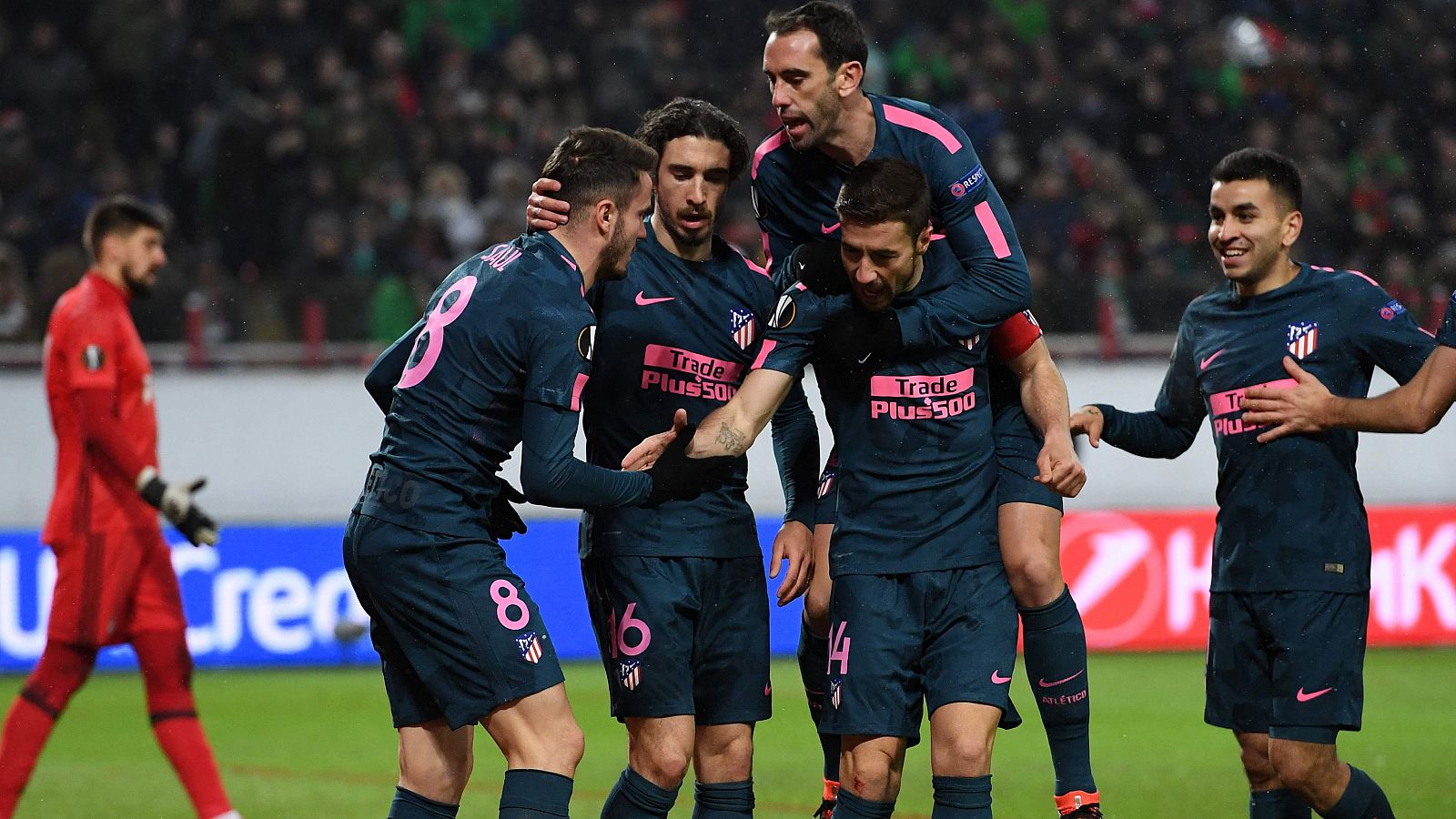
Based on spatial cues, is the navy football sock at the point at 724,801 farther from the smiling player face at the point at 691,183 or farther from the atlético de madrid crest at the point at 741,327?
the smiling player face at the point at 691,183

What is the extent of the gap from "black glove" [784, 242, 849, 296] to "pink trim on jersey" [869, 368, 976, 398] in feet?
0.89

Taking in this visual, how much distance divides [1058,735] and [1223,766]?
2.84 metres

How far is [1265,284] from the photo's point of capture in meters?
4.93

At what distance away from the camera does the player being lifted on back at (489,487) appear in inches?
158

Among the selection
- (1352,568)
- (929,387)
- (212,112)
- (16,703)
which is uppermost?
(212,112)

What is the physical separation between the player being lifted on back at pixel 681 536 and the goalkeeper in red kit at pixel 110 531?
182cm

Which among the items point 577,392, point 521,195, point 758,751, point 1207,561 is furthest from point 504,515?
point 521,195

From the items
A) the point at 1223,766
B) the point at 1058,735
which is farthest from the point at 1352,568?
the point at 1223,766

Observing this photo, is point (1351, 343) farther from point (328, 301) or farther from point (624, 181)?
point (328, 301)

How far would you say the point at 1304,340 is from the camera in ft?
15.8

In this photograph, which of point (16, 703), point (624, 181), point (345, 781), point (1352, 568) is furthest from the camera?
point (345, 781)

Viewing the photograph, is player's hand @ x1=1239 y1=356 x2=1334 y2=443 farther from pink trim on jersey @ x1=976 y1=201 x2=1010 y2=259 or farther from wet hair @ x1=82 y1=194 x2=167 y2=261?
wet hair @ x1=82 y1=194 x2=167 y2=261

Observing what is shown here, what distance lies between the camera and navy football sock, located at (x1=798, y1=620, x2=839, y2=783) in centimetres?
511

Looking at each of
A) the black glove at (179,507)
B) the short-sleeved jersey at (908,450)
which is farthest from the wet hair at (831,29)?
the black glove at (179,507)
